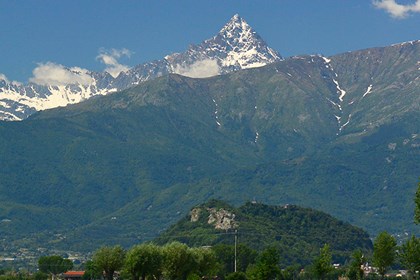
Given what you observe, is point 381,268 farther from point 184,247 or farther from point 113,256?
point 113,256

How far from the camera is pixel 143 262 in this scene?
187875mm

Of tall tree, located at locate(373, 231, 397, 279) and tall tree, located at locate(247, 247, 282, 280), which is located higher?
tall tree, located at locate(373, 231, 397, 279)

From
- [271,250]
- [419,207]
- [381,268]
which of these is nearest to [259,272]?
[271,250]

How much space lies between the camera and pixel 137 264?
188m

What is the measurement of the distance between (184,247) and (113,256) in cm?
1373

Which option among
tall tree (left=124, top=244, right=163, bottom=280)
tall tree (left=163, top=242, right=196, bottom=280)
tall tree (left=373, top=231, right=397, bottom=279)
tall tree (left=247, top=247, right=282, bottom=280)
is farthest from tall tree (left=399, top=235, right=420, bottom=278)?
tall tree (left=124, top=244, right=163, bottom=280)

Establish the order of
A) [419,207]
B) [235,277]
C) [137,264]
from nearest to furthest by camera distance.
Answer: [419,207] < [137,264] < [235,277]

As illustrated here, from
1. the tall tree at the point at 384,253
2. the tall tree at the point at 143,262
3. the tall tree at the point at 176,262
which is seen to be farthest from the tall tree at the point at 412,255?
the tall tree at the point at 143,262

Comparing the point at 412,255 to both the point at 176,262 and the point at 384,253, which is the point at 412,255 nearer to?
the point at 384,253

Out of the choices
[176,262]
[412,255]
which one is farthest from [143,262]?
[412,255]

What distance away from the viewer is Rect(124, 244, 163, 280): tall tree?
616ft

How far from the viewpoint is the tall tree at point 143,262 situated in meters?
188

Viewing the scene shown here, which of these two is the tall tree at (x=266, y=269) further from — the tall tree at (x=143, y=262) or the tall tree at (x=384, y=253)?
the tall tree at (x=384, y=253)

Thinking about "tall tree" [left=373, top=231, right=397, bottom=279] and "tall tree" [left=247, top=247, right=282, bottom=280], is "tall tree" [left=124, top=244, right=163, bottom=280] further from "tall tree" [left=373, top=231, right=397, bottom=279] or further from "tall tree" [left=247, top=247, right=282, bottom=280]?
"tall tree" [left=373, top=231, right=397, bottom=279]
